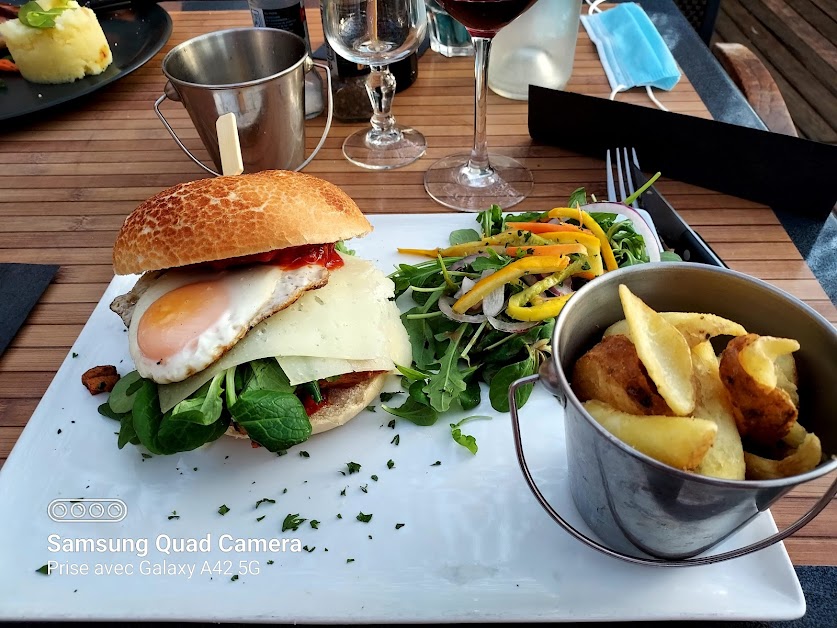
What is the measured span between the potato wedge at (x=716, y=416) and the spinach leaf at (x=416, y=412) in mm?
648

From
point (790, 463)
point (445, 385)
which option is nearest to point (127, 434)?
point (445, 385)

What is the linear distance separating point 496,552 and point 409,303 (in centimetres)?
84

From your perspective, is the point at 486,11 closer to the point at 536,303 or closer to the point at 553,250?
the point at 553,250

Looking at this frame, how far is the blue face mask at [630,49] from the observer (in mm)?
2836

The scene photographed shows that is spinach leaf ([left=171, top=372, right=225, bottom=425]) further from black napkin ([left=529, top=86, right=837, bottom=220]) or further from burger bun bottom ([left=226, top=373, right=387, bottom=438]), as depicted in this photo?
black napkin ([left=529, top=86, right=837, bottom=220])

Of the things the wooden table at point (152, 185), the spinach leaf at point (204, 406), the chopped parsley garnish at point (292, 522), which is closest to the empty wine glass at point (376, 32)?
the wooden table at point (152, 185)

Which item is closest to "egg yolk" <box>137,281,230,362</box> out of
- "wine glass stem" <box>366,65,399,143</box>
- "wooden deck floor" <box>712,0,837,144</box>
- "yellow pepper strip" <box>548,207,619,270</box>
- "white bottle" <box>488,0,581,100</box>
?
"yellow pepper strip" <box>548,207,619,270</box>

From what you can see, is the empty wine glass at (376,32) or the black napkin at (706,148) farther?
the empty wine glass at (376,32)

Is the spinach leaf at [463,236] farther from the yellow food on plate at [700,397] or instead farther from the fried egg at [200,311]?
the yellow food on plate at [700,397]

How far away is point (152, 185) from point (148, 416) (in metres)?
1.39

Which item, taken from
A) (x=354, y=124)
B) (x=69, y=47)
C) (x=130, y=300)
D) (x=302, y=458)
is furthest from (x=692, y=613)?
(x=69, y=47)

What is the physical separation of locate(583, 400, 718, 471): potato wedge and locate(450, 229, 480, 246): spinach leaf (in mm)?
1095

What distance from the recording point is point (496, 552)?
4.06 feet

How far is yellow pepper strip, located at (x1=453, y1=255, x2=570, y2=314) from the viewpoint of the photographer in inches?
62.8
